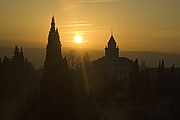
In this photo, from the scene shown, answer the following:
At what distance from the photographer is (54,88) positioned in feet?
80.4

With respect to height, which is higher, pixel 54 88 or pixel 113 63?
pixel 113 63

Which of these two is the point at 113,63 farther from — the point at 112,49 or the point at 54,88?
the point at 54,88

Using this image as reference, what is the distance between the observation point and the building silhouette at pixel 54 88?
24297 millimetres

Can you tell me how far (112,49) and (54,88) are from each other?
6206 cm

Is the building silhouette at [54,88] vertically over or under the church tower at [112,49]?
under

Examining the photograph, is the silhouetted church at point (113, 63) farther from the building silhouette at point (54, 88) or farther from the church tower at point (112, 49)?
the building silhouette at point (54, 88)

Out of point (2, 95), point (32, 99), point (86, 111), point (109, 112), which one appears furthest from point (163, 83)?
point (2, 95)

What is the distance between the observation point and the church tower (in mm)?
84750

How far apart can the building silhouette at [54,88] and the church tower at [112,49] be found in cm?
6002

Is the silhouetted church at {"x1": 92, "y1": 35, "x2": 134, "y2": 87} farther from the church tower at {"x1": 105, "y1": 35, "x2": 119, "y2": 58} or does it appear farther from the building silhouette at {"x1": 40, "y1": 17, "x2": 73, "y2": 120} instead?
the building silhouette at {"x1": 40, "y1": 17, "x2": 73, "y2": 120}

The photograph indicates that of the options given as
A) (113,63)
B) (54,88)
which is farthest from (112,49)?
(54,88)

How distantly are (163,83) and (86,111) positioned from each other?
2279 centimetres

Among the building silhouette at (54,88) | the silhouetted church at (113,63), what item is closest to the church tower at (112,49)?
the silhouetted church at (113,63)

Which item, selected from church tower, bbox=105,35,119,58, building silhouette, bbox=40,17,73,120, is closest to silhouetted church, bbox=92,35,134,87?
church tower, bbox=105,35,119,58
